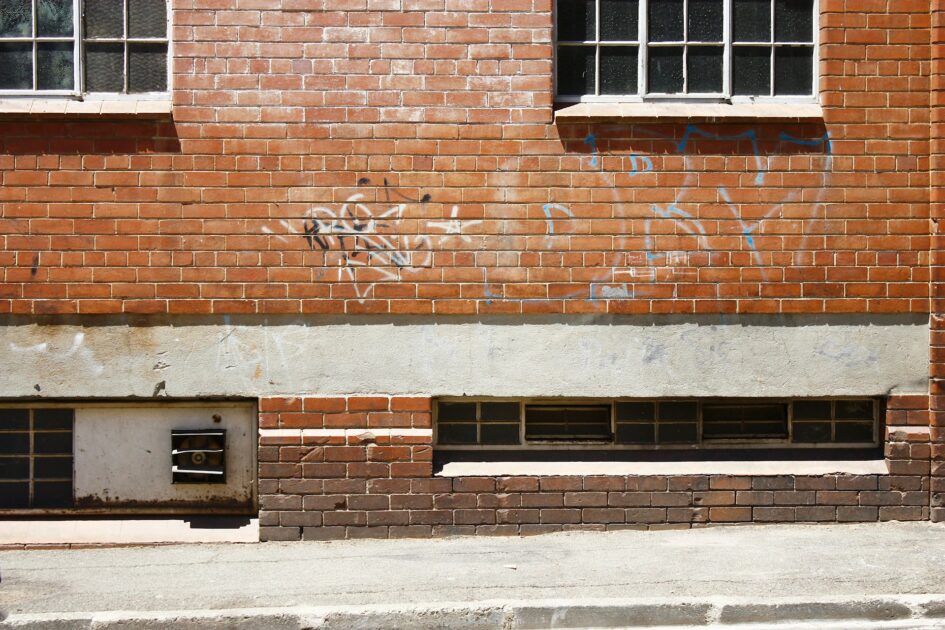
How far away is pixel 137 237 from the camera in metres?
6.32

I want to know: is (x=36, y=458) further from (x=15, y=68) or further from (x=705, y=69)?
(x=705, y=69)

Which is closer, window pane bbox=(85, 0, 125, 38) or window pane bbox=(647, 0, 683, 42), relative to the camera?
window pane bbox=(85, 0, 125, 38)

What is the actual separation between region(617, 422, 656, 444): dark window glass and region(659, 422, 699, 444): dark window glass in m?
0.06

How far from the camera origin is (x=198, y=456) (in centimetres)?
650

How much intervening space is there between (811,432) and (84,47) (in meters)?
5.59

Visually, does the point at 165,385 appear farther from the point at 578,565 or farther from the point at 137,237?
the point at 578,565

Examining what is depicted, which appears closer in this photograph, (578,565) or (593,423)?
(578,565)

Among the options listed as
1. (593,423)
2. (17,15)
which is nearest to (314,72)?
(17,15)

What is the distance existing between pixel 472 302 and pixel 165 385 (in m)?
2.11

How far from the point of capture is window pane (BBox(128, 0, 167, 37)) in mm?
6418

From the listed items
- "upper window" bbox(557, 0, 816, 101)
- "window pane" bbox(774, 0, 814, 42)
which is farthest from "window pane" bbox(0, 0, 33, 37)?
"window pane" bbox(774, 0, 814, 42)

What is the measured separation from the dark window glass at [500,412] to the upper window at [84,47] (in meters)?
3.07

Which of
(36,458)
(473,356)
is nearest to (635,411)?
(473,356)

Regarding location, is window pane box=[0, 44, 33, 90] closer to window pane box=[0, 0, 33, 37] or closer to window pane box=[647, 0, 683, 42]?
window pane box=[0, 0, 33, 37]
